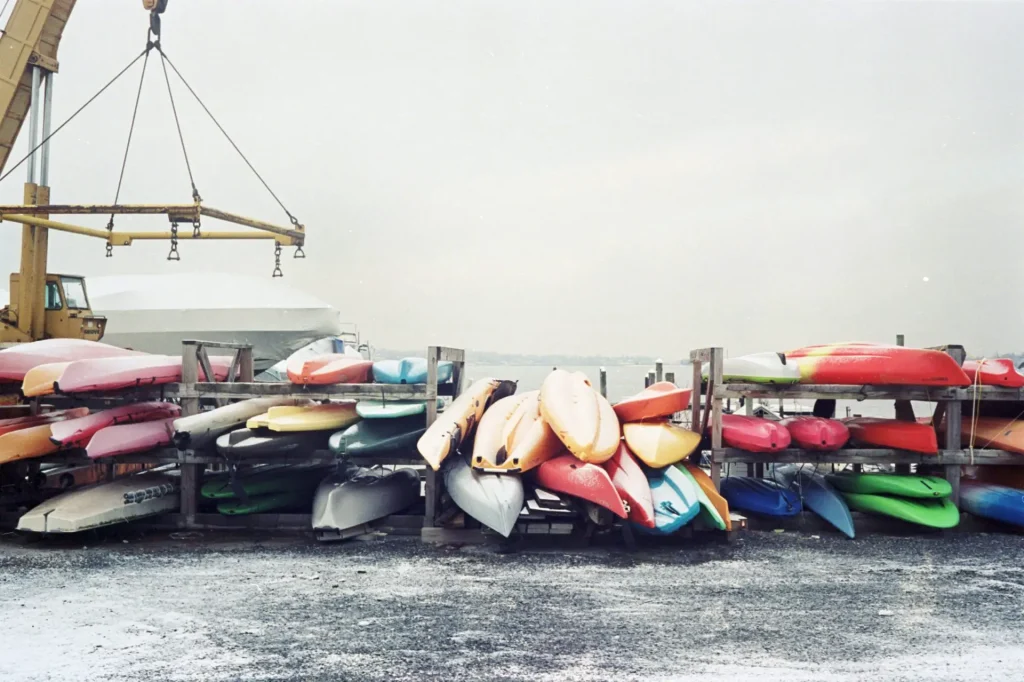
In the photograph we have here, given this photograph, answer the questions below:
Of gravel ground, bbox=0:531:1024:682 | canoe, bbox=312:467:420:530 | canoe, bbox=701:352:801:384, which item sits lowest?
gravel ground, bbox=0:531:1024:682

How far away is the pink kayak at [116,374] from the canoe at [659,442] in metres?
3.81

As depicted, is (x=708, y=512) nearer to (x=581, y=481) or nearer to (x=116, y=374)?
(x=581, y=481)

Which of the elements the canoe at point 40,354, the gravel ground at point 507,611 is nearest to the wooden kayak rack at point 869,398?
the gravel ground at point 507,611

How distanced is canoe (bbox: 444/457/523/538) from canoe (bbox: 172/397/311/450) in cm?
168

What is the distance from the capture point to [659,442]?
6059mm

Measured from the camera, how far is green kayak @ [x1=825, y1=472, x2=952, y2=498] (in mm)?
6082

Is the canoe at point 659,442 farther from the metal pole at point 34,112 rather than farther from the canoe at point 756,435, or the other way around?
the metal pole at point 34,112

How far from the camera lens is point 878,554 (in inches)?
216

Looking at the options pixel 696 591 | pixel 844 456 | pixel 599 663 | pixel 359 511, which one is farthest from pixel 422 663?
pixel 844 456

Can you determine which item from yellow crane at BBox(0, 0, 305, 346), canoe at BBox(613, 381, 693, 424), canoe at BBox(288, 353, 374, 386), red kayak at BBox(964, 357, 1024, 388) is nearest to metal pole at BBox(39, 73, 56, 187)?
yellow crane at BBox(0, 0, 305, 346)

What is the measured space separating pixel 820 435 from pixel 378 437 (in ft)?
11.1

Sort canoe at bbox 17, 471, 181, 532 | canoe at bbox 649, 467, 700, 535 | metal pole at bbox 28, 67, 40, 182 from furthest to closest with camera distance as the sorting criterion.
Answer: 1. metal pole at bbox 28, 67, 40, 182
2. canoe at bbox 17, 471, 181, 532
3. canoe at bbox 649, 467, 700, 535

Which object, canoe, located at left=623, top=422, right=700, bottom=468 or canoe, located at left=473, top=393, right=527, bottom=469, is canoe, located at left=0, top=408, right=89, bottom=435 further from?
canoe, located at left=623, top=422, right=700, bottom=468

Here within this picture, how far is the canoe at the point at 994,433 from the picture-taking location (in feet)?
20.4
